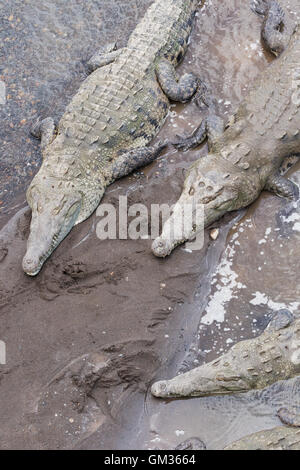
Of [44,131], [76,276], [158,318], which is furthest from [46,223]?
[158,318]

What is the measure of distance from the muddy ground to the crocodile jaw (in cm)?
9

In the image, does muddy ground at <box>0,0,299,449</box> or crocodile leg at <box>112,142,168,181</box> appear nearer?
muddy ground at <box>0,0,299,449</box>

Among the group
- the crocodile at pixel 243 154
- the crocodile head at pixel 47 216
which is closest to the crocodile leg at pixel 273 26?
the crocodile at pixel 243 154

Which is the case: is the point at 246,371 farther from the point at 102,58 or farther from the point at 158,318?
A: the point at 102,58

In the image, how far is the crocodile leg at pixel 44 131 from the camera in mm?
5594

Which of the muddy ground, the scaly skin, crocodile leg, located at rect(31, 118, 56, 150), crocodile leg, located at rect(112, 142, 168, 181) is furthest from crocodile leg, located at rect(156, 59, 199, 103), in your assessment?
the scaly skin

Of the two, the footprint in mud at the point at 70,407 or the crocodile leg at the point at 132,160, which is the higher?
the crocodile leg at the point at 132,160

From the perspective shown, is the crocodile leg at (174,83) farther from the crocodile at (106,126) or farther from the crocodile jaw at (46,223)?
the crocodile jaw at (46,223)

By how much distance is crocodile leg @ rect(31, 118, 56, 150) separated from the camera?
220 inches

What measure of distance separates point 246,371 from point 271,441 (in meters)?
0.51

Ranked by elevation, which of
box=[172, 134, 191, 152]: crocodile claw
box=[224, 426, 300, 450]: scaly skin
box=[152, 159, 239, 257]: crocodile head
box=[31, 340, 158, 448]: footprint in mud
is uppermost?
box=[172, 134, 191, 152]: crocodile claw

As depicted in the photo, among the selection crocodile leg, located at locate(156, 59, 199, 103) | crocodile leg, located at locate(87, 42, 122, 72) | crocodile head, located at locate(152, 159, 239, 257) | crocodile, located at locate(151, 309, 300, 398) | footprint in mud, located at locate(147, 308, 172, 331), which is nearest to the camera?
Answer: crocodile, located at locate(151, 309, 300, 398)

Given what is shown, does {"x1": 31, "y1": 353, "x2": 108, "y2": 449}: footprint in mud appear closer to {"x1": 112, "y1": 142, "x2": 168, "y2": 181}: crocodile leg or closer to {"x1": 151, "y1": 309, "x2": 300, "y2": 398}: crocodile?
{"x1": 151, "y1": 309, "x2": 300, "y2": 398}: crocodile

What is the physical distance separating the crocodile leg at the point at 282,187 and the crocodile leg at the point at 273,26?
1.71 metres
